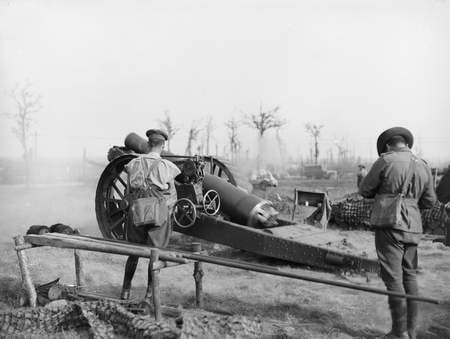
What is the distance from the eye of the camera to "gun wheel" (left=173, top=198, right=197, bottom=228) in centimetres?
599

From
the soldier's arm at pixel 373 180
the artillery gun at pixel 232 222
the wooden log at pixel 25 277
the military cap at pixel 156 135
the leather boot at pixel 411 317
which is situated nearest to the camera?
the leather boot at pixel 411 317

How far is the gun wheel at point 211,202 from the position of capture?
6.16m

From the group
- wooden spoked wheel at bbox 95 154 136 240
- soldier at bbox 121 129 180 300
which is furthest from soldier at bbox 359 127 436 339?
wooden spoked wheel at bbox 95 154 136 240

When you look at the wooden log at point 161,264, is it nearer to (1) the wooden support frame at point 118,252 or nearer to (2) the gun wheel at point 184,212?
(1) the wooden support frame at point 118,252

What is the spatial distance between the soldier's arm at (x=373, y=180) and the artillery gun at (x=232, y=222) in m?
1.84

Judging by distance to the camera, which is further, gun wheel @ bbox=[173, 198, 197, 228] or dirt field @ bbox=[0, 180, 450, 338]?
gun wheel @ bbox=[173, 198, 197, 228]

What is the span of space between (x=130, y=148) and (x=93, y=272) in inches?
91.3

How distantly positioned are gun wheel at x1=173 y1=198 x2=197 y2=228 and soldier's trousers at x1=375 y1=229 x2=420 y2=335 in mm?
2874

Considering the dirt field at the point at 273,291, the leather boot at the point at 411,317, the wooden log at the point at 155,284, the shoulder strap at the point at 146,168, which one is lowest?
the dirt field at the point at 273,291

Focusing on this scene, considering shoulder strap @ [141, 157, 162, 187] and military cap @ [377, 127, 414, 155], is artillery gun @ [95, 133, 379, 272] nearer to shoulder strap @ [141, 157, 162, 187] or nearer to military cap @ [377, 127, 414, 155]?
shoulder strap @ [141, 157, 162, 187]

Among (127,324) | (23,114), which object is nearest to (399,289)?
(127,324)

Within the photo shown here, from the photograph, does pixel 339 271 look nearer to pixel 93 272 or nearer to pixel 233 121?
pixel 93 272

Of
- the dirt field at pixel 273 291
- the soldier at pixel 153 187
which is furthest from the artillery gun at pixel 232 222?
the soldier at pixel 153 187

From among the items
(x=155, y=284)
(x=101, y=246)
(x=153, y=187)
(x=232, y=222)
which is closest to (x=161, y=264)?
(x=155, y=284)
